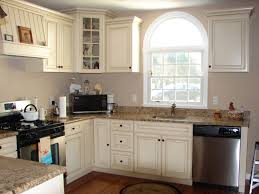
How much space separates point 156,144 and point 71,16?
2.29 metres

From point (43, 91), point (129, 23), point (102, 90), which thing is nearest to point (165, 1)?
point (129, 23)

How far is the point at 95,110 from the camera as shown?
434 centimetres

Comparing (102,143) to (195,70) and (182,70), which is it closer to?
(182,70)

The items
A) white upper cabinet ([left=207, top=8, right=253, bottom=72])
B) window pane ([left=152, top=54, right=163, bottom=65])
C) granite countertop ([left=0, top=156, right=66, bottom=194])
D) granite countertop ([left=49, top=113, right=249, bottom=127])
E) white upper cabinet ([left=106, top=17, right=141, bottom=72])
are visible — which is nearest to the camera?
granite countertop ([left=0, top=156, right=66, bottom=194])

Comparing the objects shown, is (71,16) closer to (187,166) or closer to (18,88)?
(18,88)

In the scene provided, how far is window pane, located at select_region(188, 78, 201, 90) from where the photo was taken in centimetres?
416

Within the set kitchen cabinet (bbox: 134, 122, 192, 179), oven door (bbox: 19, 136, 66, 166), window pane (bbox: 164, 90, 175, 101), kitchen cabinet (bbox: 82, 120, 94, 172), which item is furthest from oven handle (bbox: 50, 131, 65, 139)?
window pane (bbox: 164, 90, 175, 101)

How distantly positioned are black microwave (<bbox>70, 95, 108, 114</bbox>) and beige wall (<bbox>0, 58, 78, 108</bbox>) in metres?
0.33

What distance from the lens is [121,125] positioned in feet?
12.9

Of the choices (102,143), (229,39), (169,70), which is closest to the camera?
(229,39)

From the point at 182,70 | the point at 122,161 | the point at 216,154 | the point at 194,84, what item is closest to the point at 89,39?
the point at 182,70

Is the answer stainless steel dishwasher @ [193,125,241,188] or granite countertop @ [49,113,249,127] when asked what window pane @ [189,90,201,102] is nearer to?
granite countertop @ [49,113,249,127]

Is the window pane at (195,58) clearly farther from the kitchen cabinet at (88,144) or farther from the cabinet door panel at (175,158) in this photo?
the kitchen cabinet at (88,144)

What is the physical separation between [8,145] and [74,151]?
3.73 feet
